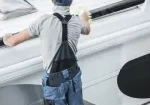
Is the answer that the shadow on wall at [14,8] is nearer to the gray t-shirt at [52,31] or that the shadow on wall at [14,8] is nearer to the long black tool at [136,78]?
the gray t-shirt at [52,31]

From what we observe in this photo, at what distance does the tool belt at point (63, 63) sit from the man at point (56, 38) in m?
0.01

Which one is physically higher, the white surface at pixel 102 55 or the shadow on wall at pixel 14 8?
the shadow on wall at pixel 14 8

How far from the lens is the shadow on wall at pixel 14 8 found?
150 centimetres

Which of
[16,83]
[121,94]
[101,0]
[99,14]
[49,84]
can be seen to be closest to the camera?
[49,84]

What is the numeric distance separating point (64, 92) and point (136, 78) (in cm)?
68

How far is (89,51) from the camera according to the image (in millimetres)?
1518

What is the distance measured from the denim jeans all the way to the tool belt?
16 millimetres

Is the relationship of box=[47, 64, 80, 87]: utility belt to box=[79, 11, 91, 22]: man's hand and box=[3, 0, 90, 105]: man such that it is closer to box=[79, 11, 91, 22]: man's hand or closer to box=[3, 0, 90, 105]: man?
box=[3, 0, 90, 105]: man

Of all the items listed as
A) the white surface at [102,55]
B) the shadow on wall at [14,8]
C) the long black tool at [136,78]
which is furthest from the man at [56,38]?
the long black tool at [136,78]

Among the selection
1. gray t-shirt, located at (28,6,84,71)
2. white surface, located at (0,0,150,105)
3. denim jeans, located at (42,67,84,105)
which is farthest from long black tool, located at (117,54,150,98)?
gray t-shirt, located at (28,6,84,71)

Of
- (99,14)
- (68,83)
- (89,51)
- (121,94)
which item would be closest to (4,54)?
(68,83)

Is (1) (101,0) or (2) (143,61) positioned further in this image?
(2) (143,61)

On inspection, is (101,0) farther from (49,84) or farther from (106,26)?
(49,84)

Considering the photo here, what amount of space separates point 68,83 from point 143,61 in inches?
27.9
